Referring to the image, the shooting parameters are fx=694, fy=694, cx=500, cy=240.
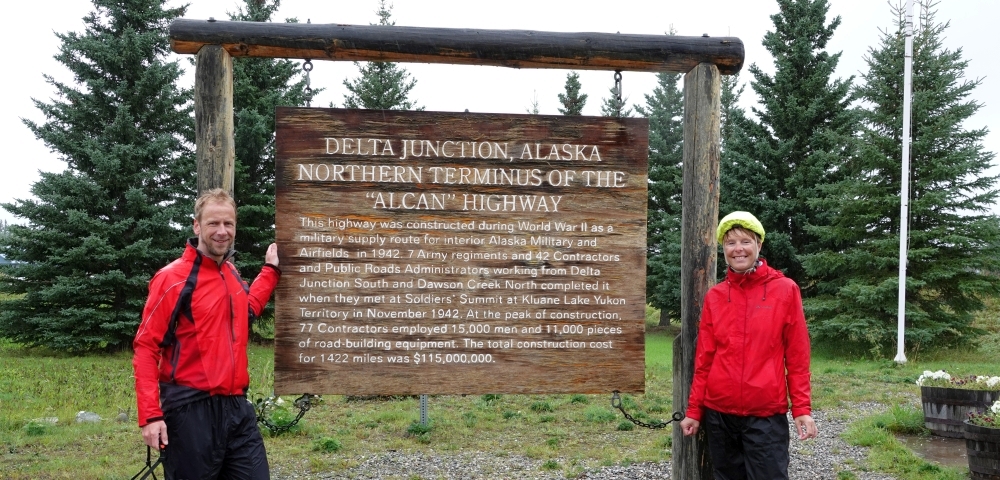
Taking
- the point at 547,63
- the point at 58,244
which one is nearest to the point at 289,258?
the point at 547,63

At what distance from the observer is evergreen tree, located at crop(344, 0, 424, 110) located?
2053 centimetres

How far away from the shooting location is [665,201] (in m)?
28.6

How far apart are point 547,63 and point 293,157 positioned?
1594 millimetres

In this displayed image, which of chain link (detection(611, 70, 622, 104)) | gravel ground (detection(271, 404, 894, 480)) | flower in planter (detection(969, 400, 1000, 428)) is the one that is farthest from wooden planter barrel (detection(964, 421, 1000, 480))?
chain link (detection(611, 70, 622, 104))

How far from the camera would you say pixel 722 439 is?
3.66 metres

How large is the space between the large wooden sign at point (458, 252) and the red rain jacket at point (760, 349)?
2.25ft

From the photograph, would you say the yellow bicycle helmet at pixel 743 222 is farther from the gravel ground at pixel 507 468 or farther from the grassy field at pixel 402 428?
the grassy field at pixel 402 428

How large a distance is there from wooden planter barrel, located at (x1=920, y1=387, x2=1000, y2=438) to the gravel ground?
1156 millimetres

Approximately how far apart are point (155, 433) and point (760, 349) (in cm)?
285

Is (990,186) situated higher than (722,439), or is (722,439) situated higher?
(990,186)

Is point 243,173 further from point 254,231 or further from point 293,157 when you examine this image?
point 293,157

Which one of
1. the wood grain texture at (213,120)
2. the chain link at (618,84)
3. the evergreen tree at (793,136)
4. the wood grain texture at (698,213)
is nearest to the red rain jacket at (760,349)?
the wood grain texture at (698,213)

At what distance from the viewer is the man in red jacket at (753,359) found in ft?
11.4

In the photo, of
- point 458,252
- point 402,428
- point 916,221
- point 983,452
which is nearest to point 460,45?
point 458,252
